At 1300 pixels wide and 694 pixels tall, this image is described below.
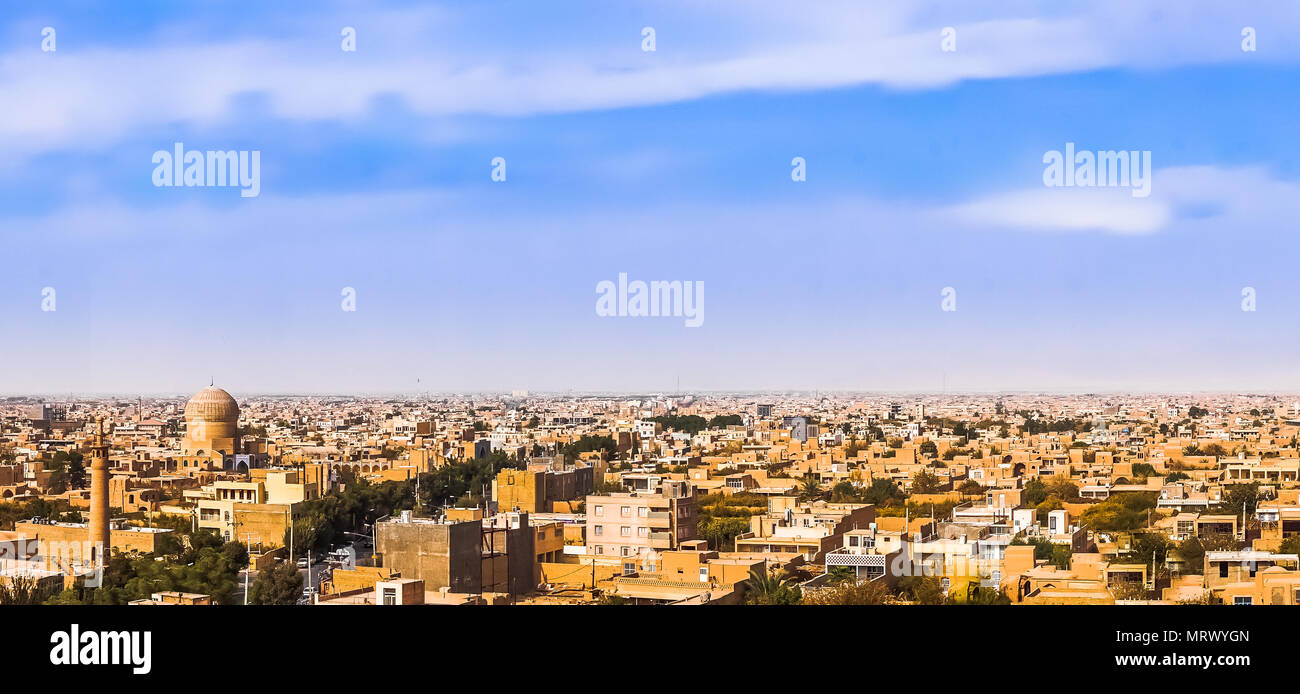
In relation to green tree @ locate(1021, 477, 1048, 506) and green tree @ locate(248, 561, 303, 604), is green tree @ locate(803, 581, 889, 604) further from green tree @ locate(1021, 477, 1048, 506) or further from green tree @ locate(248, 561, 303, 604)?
green tree @ locate(1021, 477, 1048, 506)

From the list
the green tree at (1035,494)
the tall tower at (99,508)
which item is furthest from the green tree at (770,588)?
the green tree at (1035,494)

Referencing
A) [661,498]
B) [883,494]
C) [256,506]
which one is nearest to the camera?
[661,498]

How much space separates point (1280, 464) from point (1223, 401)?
6.30 feet

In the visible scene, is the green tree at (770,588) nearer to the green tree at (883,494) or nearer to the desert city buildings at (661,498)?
the desert city buildings at (661,498)

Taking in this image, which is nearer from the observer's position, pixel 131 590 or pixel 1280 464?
pixel 131 590

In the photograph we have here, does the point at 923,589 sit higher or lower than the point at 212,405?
lower

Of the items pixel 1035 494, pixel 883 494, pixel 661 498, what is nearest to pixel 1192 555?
pixel 661 498

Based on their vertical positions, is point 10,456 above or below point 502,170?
below

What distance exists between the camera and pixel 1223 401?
16188 mm

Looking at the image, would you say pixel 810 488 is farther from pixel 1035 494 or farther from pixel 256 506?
pixel 256 506

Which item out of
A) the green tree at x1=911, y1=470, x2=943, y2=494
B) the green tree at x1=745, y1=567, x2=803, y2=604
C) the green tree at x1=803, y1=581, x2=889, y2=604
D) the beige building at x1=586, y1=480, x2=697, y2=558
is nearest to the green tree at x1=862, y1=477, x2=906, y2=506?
the green tree at x1=911, y1=470, x2=943, y2=494

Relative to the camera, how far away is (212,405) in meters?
16.5
